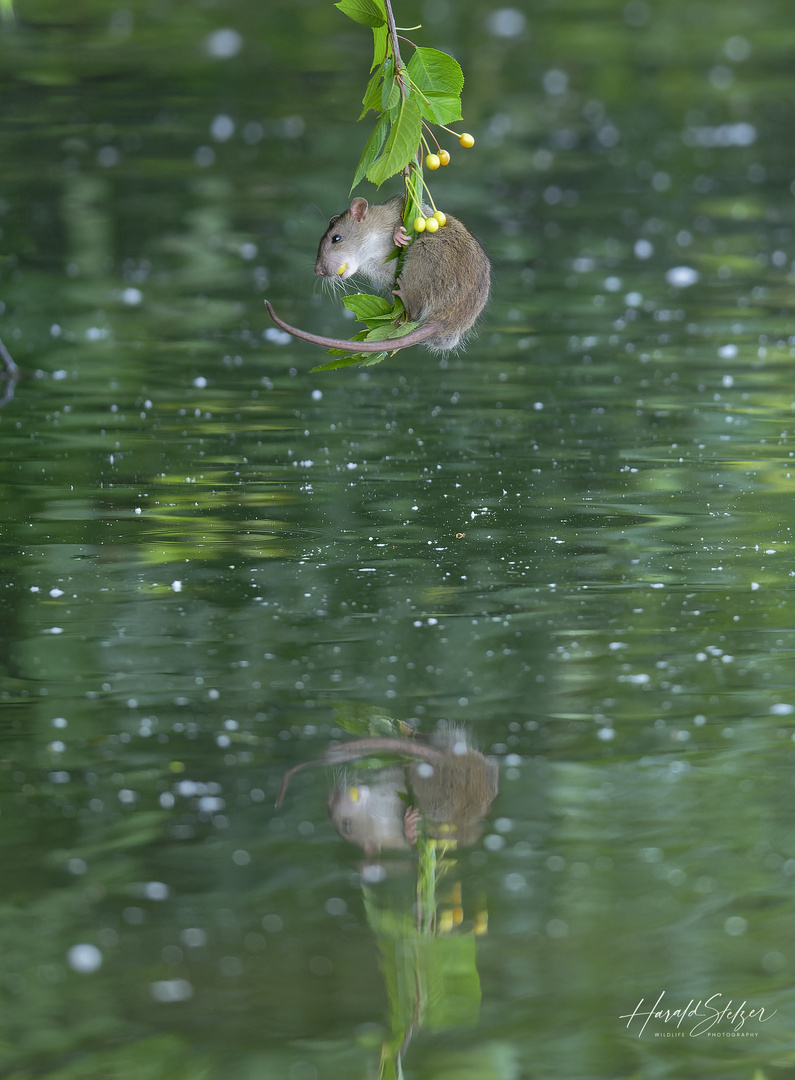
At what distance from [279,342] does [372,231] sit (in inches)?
125

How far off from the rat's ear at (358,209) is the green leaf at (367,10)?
0.88 m

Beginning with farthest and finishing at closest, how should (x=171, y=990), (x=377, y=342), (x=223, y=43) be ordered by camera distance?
(x=223, y=43)
(x=377, y=342)
(x=171, y=990)

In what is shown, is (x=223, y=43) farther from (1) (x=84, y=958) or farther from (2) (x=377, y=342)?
(1) (x=84, y=958)

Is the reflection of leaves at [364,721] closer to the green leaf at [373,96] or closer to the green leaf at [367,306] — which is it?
the green leaf at [367,306]

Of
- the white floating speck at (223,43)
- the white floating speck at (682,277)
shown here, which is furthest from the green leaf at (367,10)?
the white floating speck at (223,43)

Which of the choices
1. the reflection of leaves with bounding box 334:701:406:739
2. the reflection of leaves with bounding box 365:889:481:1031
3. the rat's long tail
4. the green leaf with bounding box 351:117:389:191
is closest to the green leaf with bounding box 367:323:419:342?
the rat's long tail

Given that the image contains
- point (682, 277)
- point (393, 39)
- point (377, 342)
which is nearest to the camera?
point (393, 39)

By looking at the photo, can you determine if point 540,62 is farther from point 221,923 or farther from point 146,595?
point 221,923

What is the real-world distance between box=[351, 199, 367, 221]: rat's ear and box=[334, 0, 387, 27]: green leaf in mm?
876

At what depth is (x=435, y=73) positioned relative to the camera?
4.26 metres

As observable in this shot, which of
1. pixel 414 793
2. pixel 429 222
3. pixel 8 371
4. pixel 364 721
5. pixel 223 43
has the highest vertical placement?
pixel 429 222

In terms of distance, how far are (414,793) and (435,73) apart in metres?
1.94

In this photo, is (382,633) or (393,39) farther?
(382,633)

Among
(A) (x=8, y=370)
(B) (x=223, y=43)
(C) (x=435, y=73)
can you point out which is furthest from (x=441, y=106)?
(B) (x=223, y=43)
